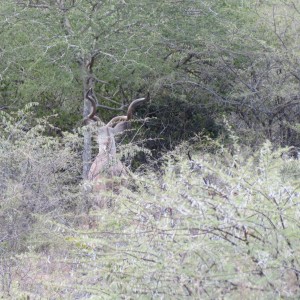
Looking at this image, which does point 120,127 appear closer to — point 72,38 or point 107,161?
point 107,161

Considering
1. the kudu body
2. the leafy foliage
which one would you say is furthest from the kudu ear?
the leafy foliage

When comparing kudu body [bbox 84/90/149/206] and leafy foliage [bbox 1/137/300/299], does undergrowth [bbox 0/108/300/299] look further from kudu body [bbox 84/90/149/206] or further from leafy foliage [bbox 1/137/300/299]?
kudu body [bbox 84/90/149/206]

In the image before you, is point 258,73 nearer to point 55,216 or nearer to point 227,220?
point 55,216

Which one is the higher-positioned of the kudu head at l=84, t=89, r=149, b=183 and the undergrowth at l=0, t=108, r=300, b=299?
the undergrowth at l=0, t=108, r=300, b=299

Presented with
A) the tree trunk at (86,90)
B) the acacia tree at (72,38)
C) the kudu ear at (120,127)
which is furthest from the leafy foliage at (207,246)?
the acacia tree at (72,38)

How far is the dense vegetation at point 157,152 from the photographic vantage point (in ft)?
13.5

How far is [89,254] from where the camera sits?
15.4 ft

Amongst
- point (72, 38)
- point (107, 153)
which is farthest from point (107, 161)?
point (72, 38)

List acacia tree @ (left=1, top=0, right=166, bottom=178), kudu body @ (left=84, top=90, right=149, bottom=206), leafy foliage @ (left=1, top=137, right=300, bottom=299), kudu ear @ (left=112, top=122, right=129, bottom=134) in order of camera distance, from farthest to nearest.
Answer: acacia tree @ (left=1, top=0, right=166, bottom=178), kudu ear @ (left=112, top=122, right=129, bottom=134), kudu body @ (left=84, top=90, right=149, bottom=206), leafy foliage @ (left=1, top=137, right=300, bottom=299)

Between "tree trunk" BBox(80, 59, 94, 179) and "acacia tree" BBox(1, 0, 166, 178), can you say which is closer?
"tree trunk" BBox(80, 59, 94, 179)

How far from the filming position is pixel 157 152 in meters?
15.1

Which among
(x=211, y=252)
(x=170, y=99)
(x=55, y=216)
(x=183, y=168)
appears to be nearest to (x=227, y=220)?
(x=211, y=252)

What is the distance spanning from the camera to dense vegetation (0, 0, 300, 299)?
4.11 m

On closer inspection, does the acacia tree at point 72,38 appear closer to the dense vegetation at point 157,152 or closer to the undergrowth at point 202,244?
the dense vegetation at point 157,152
